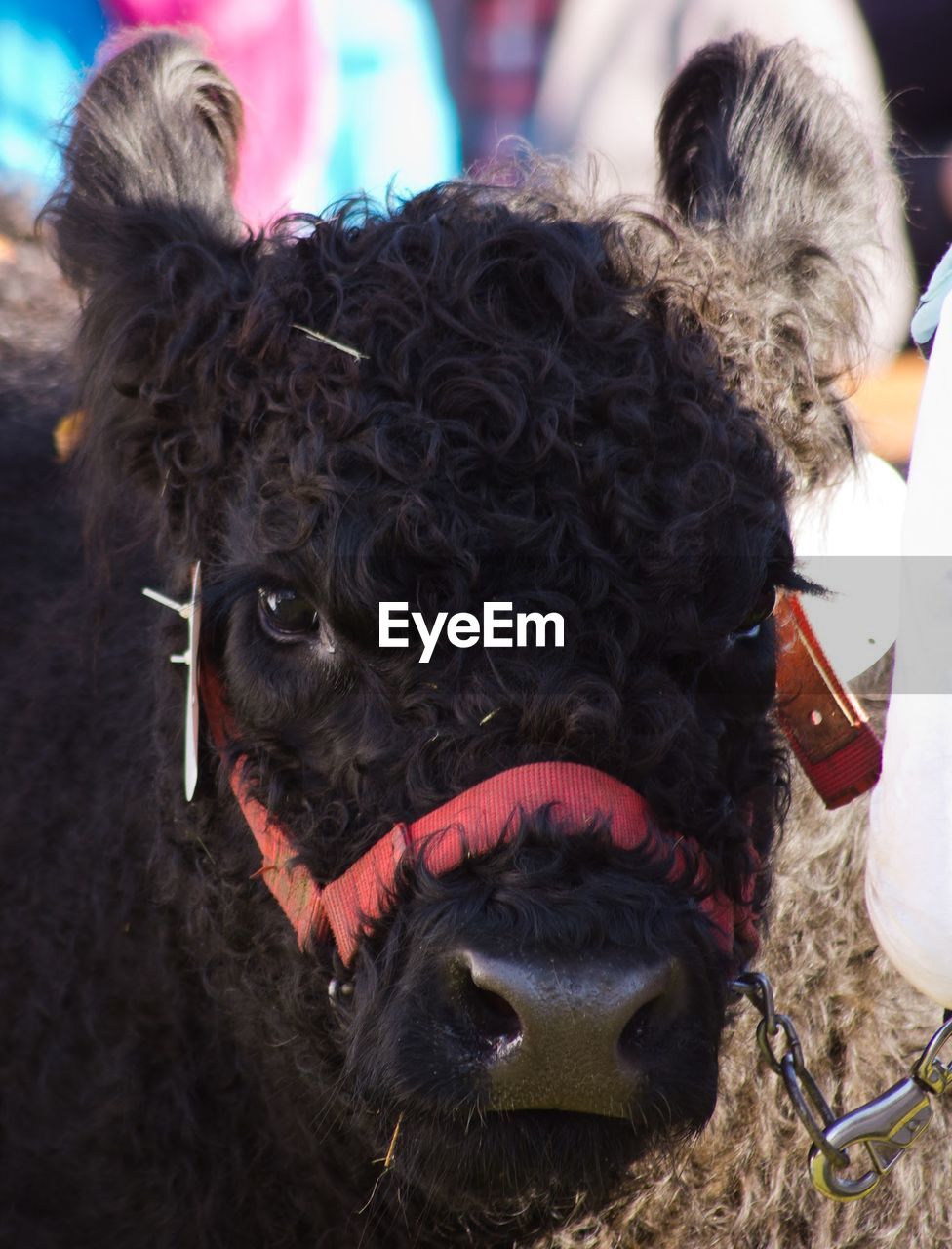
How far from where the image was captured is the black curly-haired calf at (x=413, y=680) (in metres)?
1.93

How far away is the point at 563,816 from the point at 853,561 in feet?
3.84

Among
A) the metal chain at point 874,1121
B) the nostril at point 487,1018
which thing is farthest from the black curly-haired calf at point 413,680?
the metal chain at point 874,1121

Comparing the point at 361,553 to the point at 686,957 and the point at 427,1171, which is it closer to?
the point at 686,957

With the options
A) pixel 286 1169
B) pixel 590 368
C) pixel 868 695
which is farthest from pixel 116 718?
pixel 868 695

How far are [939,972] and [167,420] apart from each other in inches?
69.4

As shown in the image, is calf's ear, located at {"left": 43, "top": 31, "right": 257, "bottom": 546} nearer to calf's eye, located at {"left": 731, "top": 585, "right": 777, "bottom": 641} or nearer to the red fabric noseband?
the red fabric noseband

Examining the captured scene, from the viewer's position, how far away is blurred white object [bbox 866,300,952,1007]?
1.90 meters

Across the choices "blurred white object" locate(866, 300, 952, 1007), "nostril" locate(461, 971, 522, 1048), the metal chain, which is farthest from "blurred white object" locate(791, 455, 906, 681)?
"nostril" locate(461, 971, 522, 1048)

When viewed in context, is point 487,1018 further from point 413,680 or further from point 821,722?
point 821,722

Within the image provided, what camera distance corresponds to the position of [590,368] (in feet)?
7.54

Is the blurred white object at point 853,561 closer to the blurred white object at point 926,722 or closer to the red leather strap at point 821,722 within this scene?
the red leather strap at point 821,722

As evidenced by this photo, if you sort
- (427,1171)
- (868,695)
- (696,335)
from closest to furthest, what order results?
(427,1171), (696,335), (868,695)

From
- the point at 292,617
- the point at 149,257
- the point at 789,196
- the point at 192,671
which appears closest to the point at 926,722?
the point at 292,617

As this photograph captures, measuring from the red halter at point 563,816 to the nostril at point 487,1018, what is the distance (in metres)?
0.19
